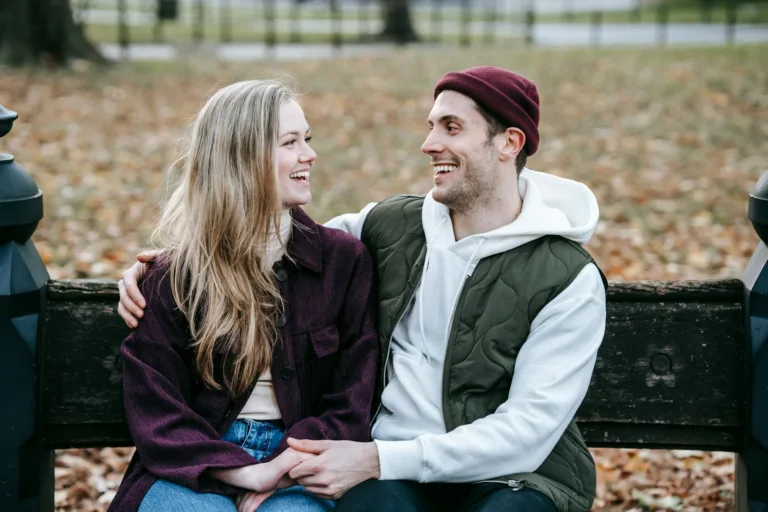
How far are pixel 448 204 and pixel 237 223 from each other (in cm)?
65

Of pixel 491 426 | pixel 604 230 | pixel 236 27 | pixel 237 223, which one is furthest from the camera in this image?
pixel 236 27

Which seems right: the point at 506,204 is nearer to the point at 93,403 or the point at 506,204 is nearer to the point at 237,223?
the point at 237,223

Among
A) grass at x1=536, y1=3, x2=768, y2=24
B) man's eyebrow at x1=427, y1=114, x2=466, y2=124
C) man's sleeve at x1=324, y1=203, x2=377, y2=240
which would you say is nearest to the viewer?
man's eyebrow at x1=427, y1=114, x2=466, y2=124

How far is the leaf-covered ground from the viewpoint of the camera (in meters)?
4.95

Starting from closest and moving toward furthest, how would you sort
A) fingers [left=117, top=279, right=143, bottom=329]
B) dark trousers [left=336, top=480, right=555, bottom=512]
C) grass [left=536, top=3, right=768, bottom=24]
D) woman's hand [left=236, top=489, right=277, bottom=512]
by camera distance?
1. dark trousers [left=336, top=480, right=555, bottom=512]
2. woman's hand [left=236, top=489, right=277, bottom=512]
3. fingers [left=117, top=279, right=143, bottom=329]
4. grass [left=536, top=3, right=768, bottom=24]

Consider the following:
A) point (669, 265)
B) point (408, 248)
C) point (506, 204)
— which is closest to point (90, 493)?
point (408, 248)

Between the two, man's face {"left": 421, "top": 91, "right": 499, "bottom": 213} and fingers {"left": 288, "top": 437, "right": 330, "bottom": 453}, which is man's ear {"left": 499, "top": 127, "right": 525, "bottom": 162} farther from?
fingers {"left": 288, "top": 437, "right": 330, "bottom": 453}

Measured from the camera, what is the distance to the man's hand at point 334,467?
9.58 feet

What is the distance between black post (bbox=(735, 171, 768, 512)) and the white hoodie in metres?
0.49

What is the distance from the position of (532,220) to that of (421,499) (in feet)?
2.90

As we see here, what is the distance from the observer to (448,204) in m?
3.22

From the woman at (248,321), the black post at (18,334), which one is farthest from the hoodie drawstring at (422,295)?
the black post at (18,334)

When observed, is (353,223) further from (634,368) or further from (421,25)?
(421,25)

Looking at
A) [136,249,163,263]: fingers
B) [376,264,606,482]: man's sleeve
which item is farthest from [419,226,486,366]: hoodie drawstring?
[136,249,163,263]: fingers
